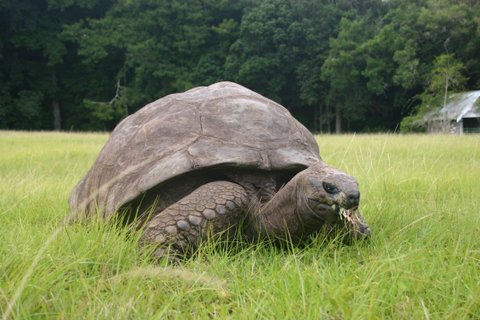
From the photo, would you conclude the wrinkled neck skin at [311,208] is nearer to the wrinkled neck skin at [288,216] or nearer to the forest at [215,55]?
the wrinkled neck skin at [288,216]

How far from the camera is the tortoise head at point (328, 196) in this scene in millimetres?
1690

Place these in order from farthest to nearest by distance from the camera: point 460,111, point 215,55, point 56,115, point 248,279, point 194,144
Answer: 1. point 215,55
2. point 56,115
3. point 460,111
4. point 194,144
5. point 248,279

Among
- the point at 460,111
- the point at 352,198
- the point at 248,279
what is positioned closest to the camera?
the point at 248,279

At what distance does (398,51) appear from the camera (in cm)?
2597

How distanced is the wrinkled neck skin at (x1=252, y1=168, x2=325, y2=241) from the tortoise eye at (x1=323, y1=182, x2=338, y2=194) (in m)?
0.09

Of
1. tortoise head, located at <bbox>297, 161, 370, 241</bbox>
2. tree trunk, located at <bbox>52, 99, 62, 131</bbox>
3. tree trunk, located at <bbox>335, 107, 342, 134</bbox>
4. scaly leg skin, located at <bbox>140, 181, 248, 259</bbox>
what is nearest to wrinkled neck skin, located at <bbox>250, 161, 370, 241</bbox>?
tortoise head, located at <bbox>297, 161, 370, 241</bbox>

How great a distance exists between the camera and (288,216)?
1865 millimetres

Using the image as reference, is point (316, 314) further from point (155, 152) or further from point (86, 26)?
point (86, 26)

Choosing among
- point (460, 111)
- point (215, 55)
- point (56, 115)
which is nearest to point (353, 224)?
point (460, 111)

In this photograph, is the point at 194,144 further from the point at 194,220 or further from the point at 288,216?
the point at 288,216

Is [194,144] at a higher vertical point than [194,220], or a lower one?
higher

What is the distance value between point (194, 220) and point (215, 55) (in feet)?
99.7

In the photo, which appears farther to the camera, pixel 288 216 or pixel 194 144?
pixel 194 144

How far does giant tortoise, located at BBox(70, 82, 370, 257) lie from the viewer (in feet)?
5.93
